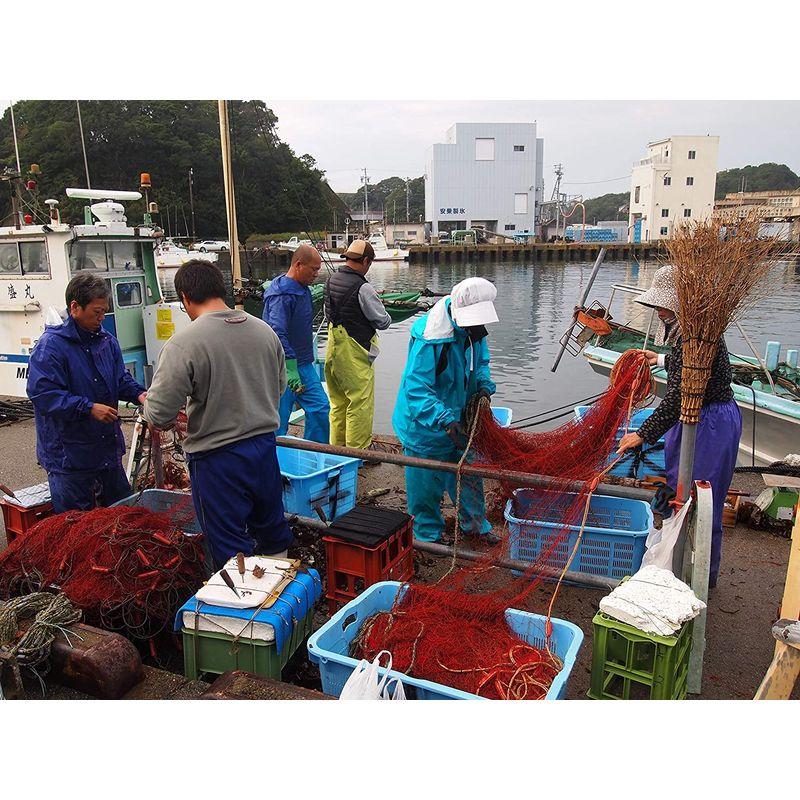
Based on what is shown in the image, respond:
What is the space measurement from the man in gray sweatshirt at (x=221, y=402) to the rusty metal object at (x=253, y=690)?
802 millimetres

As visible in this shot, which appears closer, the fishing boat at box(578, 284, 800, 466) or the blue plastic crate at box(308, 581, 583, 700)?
the blue plastic crate at box(308, 581, 583, 700)

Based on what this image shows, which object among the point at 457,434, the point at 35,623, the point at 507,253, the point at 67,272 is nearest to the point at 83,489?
the point at 35,623

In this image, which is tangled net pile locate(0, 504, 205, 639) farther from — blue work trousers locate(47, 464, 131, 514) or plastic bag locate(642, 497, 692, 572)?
plastic bag locate(642, 497, 692, 572)

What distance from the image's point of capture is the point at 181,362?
9.52 feet

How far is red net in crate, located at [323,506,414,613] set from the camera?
3145 mm

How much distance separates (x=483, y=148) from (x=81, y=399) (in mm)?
61014

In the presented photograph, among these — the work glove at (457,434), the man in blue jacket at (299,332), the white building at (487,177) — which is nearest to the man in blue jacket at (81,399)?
the man in blue jacket at (299,332)

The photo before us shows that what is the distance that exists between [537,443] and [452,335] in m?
0.92

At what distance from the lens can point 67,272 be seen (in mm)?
8516

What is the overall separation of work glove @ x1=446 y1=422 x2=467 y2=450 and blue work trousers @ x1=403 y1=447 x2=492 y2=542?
0.15m

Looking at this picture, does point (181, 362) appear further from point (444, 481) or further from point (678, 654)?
point (678, 654)

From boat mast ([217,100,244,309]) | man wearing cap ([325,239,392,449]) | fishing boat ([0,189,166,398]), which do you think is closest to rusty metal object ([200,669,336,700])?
man wearing cap ([325,239,392,449])

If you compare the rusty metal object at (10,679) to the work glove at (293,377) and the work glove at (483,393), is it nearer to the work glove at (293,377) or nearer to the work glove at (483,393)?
the work glove at (483,393)

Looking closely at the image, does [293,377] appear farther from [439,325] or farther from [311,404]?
[439,325]
